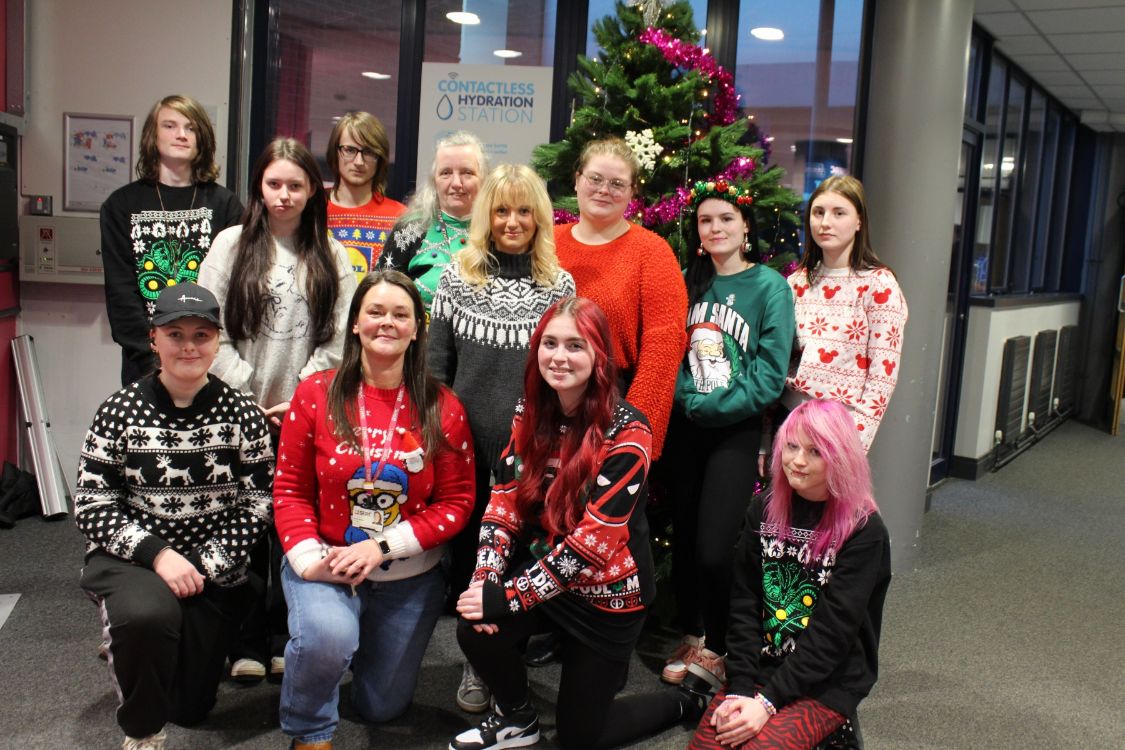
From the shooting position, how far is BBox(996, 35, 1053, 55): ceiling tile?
216 inches

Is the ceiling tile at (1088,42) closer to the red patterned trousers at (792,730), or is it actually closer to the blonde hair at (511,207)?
the blonde hair at (511,207)

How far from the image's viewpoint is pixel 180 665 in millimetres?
2242

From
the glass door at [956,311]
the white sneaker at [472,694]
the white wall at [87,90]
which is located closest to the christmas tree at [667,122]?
the white sneaker at [472,694]

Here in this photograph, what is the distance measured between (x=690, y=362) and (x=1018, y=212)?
5.47 meters

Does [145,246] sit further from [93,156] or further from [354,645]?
[93,156]

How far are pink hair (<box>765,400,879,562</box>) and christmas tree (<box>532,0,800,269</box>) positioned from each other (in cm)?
114

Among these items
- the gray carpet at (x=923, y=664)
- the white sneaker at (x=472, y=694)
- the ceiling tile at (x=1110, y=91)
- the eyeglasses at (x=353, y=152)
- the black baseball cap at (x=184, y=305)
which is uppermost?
the ceiling tile at (x=1110, y=91)

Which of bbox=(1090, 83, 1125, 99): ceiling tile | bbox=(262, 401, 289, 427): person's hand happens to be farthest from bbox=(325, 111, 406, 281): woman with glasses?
bbox=(1090, 83, 1125, 99): ceiling tile

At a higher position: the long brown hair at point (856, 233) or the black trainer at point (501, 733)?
Result: the long brown hair at point (856, 233)

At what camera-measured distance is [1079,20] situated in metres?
5.04

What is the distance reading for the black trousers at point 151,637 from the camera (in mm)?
2080

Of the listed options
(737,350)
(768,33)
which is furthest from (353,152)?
(768,33)

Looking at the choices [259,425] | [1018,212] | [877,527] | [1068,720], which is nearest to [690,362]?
[877,527]

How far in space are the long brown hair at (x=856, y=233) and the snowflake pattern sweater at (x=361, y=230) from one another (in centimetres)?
125
